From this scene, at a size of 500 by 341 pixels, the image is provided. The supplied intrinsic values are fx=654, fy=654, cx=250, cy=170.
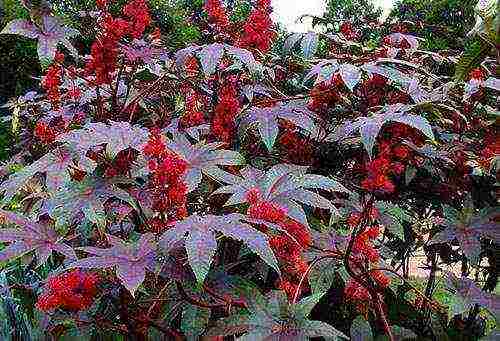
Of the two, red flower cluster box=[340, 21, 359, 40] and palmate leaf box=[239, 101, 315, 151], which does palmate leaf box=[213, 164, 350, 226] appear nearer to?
palmate leaf box=[239, 101, 315, 151]

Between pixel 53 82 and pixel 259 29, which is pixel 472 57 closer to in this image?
pixel 259 29

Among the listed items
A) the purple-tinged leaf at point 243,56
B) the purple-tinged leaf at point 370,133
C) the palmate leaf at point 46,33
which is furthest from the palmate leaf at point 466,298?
the palmate leaf at point 46,33

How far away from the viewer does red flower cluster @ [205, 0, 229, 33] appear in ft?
6.56

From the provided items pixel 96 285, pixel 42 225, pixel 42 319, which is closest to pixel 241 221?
pixel 96 285

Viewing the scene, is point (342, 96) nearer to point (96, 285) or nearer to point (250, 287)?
point (250, 287)

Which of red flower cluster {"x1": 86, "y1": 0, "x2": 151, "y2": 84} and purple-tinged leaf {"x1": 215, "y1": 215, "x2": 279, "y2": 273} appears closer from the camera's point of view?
purple-tinged leaf {"x1": 215, "y1": 215, "x2": 279, "y2": 273}

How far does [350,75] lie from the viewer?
5.62 ft

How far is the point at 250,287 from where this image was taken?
1.45 meters

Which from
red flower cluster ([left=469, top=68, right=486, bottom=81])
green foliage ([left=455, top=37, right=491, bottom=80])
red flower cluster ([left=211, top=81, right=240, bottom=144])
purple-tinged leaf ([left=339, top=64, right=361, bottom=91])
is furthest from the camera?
red flower cluster ([left=469, top=68, right=486, bottom=81])

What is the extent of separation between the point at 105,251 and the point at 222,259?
39 centimetres

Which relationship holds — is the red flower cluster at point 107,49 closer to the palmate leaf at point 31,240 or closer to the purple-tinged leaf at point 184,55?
the purple-tinged leaf at point 184,55

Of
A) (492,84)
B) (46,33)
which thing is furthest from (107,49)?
(492,84)

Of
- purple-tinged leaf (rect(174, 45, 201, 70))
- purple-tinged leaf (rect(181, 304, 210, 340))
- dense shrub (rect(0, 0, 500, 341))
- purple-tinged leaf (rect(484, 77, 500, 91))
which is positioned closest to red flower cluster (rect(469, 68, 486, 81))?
dense shrub (rect(0, 0, 500, 341))

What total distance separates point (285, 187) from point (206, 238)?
0.36 m
